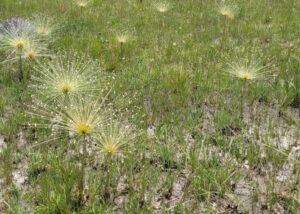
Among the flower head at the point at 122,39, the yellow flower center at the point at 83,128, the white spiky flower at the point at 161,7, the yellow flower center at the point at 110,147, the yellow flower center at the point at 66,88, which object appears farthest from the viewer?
the white spiky flower at the point at 161,7

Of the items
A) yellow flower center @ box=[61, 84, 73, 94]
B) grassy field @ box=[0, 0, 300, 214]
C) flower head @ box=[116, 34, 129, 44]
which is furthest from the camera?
flower head @ box=[116, 34, 129, 44]

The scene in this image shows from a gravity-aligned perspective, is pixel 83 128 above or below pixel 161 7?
below

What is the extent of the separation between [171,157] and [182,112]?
1238 mm

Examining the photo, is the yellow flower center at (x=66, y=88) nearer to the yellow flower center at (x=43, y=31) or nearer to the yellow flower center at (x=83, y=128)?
the yellow flower center at (x=83, y=128)

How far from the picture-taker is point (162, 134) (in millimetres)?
4270

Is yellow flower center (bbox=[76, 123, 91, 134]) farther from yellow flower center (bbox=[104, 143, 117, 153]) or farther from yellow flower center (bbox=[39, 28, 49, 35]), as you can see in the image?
yellow flower center (bbox=[39, 28, 49, 35])

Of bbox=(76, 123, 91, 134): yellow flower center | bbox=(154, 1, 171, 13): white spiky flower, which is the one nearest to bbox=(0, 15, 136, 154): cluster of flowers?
bbox=(76, 123, 91, 134): yellow flower center

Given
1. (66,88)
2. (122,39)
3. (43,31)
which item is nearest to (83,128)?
(66,88)

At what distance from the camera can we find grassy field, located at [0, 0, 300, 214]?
3262 millimetres

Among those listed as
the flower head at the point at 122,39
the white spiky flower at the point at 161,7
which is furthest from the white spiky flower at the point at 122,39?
the white spiky flower at the point at 161,7

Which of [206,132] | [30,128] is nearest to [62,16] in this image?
[30,128]

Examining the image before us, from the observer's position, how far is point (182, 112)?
4.91 meters

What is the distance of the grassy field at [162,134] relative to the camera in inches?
128

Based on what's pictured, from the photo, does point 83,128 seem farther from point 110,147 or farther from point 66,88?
point 66,88
